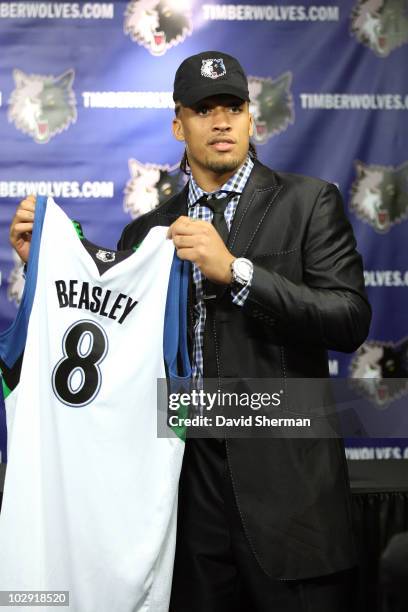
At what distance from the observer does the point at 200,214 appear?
82.8 inches

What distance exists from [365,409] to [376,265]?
2.03 ft

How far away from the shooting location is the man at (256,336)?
6.07ft

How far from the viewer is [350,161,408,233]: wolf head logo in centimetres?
357

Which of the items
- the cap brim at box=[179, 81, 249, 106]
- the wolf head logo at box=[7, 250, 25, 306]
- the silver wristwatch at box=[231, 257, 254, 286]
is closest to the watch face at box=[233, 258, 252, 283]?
the silver wristwatch at box=[231, 257, 254, 286]

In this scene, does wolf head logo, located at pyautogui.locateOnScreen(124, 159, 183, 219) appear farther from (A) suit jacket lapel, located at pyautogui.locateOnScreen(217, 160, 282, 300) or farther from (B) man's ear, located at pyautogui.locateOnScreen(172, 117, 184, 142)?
(A) suit jacket lapel, located at pyautogui.locateOnScreen(217, 160, 282, 300)

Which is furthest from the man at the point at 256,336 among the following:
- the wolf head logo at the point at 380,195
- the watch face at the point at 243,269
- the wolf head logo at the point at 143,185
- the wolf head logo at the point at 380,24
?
the wolf head logo at the point at 380,24

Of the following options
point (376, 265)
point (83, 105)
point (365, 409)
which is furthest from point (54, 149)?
point (365, 409)

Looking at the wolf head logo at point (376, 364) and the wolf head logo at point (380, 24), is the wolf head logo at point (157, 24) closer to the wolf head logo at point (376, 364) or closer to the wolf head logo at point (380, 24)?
the wolf head logo at point (380, 24)

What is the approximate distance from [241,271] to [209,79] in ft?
1.73

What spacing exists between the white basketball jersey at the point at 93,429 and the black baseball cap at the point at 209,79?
34 centimetres

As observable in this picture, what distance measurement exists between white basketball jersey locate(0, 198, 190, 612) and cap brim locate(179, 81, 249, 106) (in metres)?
0.33

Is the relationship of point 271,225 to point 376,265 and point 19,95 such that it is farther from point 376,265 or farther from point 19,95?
point 19,95

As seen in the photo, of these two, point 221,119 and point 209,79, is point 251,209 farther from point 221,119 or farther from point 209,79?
point 209,79

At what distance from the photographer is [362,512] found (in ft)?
8.70
